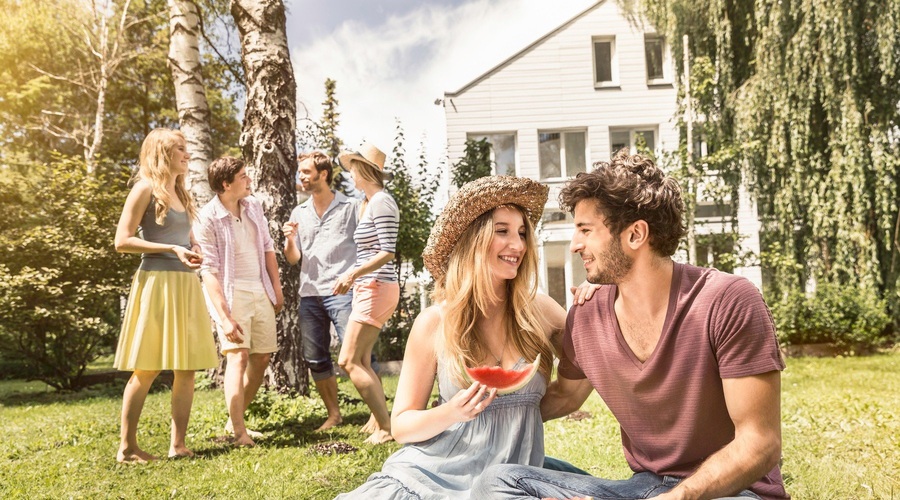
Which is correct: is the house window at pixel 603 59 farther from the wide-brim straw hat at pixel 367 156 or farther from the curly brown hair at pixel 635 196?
the curly brown hair at pixel 635 196

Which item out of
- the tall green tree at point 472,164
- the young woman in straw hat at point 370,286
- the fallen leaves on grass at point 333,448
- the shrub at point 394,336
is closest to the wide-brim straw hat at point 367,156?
the young woman in straw hat at point 370,286

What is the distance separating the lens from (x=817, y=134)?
1584 cm

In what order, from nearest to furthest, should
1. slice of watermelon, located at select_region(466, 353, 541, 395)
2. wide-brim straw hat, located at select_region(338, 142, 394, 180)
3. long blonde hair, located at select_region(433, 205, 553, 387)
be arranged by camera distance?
slice of watermelon, located at select_region(466, 353, 541, 395)
long blonde hair, located at select_region(433, 205, 553, 387)
wide-brim straw hat, located at select_region(338, 142, 394, 180)

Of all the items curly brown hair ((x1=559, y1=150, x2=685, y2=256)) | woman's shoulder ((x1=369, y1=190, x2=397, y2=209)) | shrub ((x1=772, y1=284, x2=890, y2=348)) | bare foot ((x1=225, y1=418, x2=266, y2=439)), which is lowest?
shrub ((x1=772, y1=284, x2=890, y2=348))

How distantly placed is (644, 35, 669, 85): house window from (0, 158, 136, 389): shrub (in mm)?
15062

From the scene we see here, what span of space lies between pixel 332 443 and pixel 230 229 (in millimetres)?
1807

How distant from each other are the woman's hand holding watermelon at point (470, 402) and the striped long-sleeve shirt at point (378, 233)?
319cm

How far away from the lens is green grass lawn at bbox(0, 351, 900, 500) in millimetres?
4738

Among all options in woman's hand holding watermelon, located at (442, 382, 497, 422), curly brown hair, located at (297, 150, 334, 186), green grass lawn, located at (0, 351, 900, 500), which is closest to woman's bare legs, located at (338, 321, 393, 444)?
green grass lawn, located at (0, 351, 900, 500)

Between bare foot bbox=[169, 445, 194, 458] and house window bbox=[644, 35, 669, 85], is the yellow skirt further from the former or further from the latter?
house window bbox=[644, 35, 669, 85]

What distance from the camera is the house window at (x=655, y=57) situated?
2153 centimetres

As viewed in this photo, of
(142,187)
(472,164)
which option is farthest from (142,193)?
(472,164)

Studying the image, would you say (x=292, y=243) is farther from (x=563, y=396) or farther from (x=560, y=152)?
(x=560, y=152)

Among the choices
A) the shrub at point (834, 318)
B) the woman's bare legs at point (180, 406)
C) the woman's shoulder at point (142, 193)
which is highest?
the woman's shoulder at point (142, 193)
